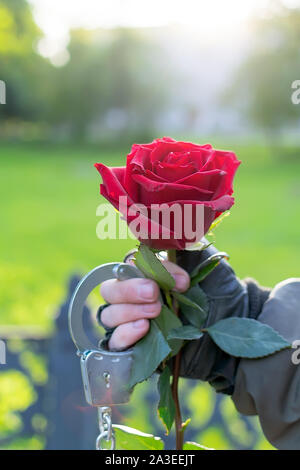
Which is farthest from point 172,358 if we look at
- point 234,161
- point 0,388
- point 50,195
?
point 50,195

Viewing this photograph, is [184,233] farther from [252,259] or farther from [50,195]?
[50,195]

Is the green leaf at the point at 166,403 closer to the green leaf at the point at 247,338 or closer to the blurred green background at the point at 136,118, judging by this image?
the green leaf at the point at 247,338

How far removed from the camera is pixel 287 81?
1619 cm

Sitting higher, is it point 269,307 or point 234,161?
point 234,161

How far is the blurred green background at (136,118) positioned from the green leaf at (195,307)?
272 inches

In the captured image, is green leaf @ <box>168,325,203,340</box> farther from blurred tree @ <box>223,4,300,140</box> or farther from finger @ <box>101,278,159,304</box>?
blurred tree @ <box>223,4,300,140</box>

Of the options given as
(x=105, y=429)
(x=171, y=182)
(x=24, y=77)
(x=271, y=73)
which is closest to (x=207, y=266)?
(x=171, y=182)

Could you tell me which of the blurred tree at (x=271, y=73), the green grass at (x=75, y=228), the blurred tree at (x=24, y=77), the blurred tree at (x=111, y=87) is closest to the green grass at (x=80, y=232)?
the green grass at (x=75, y=228)

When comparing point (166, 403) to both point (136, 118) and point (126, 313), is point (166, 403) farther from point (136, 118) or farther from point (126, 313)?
point (136, 118)

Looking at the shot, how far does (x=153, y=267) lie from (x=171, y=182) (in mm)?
109

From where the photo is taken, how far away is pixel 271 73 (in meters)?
16.8

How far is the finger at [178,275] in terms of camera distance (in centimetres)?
69

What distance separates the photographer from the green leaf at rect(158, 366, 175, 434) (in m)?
0.67

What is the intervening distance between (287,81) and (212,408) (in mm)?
15312
